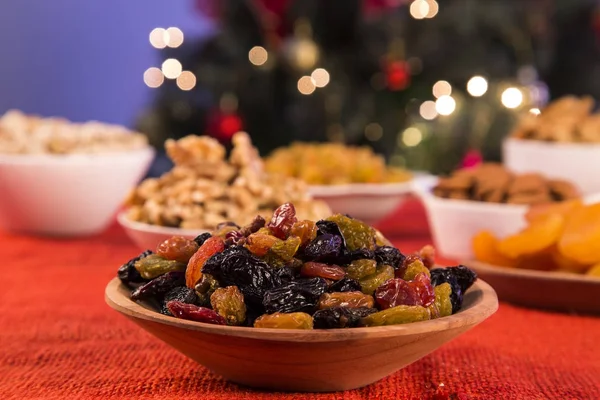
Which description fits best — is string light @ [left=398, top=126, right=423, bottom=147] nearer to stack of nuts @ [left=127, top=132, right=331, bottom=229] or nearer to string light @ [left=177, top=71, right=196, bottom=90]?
string light @ [left=177, top=71, right=196, bottom=90]

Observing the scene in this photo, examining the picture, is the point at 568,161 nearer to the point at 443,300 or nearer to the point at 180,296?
the point at 443,300

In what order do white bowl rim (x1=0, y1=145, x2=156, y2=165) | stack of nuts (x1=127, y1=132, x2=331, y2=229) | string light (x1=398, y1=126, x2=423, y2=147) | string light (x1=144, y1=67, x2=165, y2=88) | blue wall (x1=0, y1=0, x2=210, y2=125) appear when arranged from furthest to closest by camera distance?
1. blue wall (x1=0, y1=0, x2=210, y2=125)
2. string light (x1=144, y1=67, x2=165, y2=88)
3. string light (x1=398, y1=126, x2=423, y2=147)
4. white bowl rim (x1=0, y1=145, x2=156, y2=165)
5. stack of nuts (x1=127, y1=132, x2=331, y2=229)

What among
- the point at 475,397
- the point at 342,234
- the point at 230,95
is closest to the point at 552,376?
the point at 475,397

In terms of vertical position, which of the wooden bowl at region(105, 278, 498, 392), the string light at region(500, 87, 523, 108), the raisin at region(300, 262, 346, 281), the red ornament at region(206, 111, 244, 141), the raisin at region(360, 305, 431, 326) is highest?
the string light at region(500, 87, 523, 108)

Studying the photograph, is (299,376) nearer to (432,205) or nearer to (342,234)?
(342,234)

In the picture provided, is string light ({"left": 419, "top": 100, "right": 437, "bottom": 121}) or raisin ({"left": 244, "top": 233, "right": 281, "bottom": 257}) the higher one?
raisin ({"left": 244, "top": 233, "right": 281, "bottom": 257})

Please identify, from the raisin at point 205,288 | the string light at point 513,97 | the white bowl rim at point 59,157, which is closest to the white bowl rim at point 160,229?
the white bowl rim at point 59,157

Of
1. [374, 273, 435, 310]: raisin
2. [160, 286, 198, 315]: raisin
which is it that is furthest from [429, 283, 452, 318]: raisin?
[160, 286, 198, 315]: raisin

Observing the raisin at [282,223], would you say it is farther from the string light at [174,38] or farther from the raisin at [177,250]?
the string light at [174,38]
